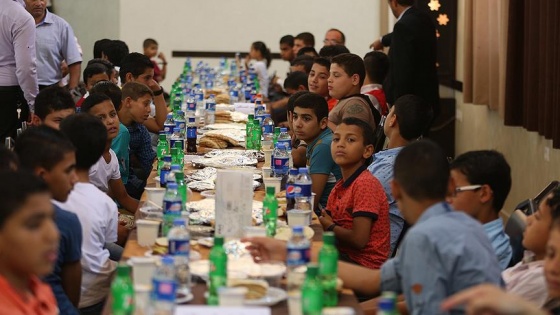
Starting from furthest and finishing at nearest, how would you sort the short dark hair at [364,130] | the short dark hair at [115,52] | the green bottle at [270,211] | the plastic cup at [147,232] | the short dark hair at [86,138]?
the short dark hair at [115,52]
the short dark hair at [364,130]
the short dark hair at [86,138]
the green bottle at [270,211]
the plastic cup at [147,232]

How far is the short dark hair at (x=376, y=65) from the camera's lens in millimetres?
7688

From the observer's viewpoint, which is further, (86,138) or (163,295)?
(86,138)

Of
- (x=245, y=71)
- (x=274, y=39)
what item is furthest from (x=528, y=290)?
(x=274, y=39)

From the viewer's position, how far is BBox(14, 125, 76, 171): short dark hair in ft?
11.6

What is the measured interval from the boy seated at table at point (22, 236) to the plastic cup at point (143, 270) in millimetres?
440

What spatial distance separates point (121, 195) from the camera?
5336 mm

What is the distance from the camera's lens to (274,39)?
15711 mm

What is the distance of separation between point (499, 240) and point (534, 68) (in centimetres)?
339

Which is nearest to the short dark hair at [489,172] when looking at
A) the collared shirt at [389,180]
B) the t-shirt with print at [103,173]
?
the collared shirt at [389,180]

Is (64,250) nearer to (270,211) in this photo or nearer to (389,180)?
(270,211)

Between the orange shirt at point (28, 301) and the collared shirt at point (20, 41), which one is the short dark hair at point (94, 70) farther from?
the orange shirt at point (28, 301)

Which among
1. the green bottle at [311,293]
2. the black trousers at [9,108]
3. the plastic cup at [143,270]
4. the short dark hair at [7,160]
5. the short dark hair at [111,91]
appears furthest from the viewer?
the black trousers at [9,108]

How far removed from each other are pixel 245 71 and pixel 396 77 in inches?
206

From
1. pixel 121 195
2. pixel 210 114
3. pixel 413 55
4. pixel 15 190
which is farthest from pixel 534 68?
pixel 15 190
